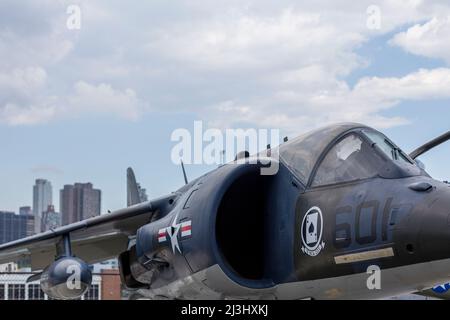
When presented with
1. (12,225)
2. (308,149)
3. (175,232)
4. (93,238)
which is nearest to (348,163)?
(308,149)

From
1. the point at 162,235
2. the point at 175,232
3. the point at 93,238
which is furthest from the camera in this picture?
the point at 93,238

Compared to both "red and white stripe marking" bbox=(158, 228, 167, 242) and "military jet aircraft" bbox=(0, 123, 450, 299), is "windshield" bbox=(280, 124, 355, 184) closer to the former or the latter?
"military jet aircraft" bbox=(0, 123, 450, 299)

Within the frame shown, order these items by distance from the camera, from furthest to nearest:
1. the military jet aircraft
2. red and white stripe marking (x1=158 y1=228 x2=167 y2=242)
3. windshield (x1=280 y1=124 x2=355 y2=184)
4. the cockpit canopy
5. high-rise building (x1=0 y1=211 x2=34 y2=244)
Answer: high-rise building (x1=0 y1=211 x2=34 y2=244)
red and white stripe marking (x1=158 y1=228 x2=167 y2=242)
windshield (x1=280 y1=124 x2=355 y2=184)
the cockpit canopy
the military jet aircraft

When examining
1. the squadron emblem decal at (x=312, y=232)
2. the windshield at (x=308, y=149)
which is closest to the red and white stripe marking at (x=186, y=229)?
the windshield at (x=308, y=149)

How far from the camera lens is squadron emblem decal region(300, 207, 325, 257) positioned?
20.4ft

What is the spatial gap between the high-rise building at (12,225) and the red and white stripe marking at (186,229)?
12855 centimetres

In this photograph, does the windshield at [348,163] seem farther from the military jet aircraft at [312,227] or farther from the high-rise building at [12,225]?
the high-rise building at [12,225]

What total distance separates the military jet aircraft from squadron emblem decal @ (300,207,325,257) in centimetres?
1

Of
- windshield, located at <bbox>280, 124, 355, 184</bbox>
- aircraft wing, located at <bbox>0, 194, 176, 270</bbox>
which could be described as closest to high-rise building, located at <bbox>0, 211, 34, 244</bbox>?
aircraft wing, located at <bbox>0, 194, 176, 270</bbox>

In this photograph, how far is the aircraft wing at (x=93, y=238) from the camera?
1043cm

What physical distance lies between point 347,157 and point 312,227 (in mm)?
784

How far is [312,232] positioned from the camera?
6.32m

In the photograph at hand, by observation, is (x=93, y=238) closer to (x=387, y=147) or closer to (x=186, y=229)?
(x=186, y=229)
